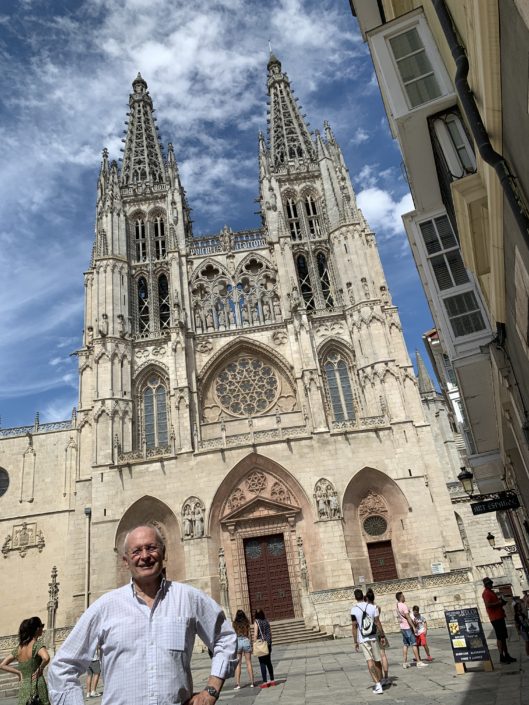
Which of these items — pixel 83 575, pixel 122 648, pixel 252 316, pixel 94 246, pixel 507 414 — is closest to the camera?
pixel 122 648

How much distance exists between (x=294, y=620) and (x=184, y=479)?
6.96m

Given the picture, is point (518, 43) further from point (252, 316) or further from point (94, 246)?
point (94, 246)

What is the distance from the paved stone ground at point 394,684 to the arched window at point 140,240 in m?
22.1

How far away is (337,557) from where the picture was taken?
2033 centimetres

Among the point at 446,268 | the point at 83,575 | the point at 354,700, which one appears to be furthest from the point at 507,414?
the point at 83,575

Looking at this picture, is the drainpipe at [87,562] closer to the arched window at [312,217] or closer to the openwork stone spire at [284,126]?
the arched window at [312,217]

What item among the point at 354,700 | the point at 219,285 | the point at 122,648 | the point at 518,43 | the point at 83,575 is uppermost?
the point at 219,285

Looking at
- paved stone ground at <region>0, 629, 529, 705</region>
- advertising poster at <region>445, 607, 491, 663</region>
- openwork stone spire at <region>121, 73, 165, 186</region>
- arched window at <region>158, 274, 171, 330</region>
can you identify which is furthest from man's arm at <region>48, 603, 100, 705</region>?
openwork stone spire at <region>121, 73, 165, 186</region>

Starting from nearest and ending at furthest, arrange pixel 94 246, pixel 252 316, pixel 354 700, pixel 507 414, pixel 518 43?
pixel 518 43
pixel 354 700
pixel 507 414
pixel 252 316
pixel 94 246

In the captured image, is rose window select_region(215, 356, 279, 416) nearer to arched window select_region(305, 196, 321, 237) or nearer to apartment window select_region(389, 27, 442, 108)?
arched window select_region(305, 196, 321, 237)

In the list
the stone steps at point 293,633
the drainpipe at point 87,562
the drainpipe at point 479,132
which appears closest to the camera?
the drainpipe at point 479,132

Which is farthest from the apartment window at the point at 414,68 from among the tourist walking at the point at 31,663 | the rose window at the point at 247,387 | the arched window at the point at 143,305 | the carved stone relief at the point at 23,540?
the carved stone relief at the point at 23,540

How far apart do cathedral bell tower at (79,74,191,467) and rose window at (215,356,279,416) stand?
256 cm

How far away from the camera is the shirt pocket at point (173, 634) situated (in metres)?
2.12
